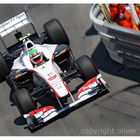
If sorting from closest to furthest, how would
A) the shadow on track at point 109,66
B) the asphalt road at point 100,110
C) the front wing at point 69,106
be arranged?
the asphalt road at point 100,110
the front wing at point 69,106
the shadow on track at point 109,66

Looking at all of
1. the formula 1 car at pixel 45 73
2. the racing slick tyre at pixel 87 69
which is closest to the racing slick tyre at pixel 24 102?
the formula 1 car at pixel 45 73

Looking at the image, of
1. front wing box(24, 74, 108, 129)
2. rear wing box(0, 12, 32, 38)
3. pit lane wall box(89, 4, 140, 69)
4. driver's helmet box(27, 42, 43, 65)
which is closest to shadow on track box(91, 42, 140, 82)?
pit lane wall box(89, 4, 140, 69)

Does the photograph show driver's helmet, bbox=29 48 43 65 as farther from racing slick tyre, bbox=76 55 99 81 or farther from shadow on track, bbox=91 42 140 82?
shadow on track, bbox=91 42 140 82

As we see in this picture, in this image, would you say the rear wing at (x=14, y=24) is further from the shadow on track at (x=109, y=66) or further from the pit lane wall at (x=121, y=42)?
the shadow on track at (x=109, y=66)

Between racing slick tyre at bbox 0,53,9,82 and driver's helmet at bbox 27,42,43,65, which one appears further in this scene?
racing slick tyre at bbox 0,53,9,82

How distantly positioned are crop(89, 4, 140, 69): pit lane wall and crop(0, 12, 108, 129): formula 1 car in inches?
27.4

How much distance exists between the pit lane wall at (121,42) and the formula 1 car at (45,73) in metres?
0.70

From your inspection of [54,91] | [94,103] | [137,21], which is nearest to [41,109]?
[54,91]

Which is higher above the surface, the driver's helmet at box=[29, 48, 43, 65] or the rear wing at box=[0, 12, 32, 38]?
the rear wing at box=[0, 12, 32, 38]

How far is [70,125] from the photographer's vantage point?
33.7ft

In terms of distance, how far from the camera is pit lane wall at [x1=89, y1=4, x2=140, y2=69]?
10266 millimetres

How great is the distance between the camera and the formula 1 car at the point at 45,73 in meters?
10.3

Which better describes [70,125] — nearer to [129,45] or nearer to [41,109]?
[41,109]

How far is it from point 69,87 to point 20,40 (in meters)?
1.73
